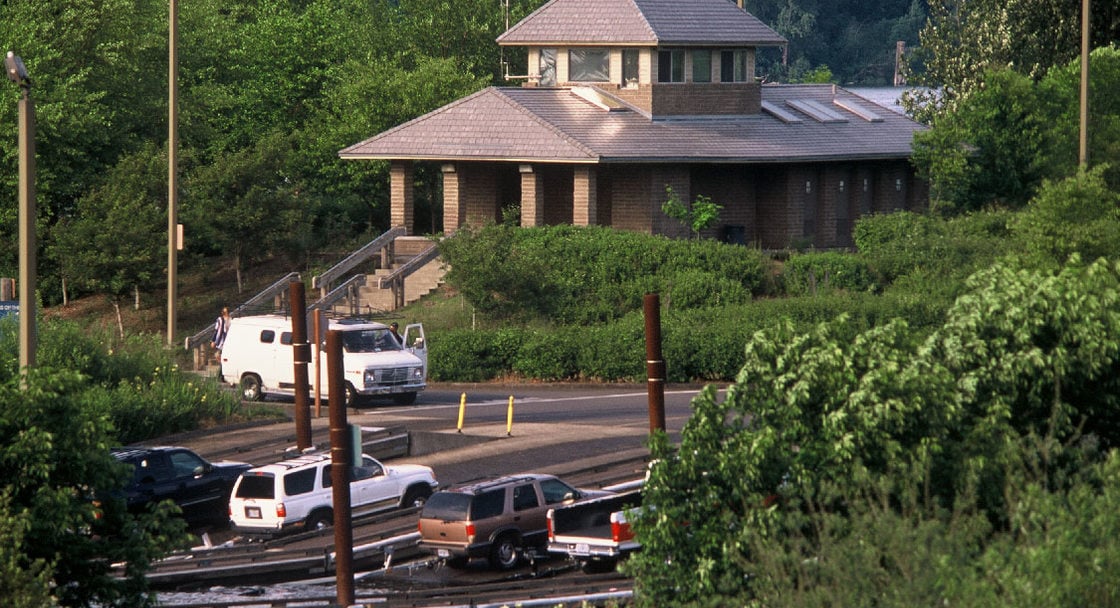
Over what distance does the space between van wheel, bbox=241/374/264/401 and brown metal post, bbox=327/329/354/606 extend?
596 inches

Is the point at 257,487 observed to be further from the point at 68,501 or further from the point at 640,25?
the point at 640,25

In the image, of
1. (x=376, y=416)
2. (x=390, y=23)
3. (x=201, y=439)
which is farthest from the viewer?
(x=390, y=23)

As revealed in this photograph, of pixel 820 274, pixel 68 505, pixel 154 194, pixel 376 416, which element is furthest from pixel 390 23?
pixel 68 505

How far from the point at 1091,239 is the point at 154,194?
101 feet

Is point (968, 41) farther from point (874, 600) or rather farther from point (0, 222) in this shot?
point (874, 600)

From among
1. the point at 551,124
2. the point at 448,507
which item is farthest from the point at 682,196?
the point at 448,507

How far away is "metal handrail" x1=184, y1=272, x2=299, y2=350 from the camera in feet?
155

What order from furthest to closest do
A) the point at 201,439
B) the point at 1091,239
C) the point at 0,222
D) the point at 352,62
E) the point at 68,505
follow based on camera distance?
the point at 352,62, the point at 0,222, the point at 1091,239, the point at 201,439, the point at 68,505

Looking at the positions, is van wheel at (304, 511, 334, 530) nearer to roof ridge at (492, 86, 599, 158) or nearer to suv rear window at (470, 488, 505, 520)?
suv rear window at (470, 488, 505, 520)

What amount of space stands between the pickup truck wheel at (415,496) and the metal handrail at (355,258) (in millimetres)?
22009

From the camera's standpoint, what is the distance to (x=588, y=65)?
5581cm

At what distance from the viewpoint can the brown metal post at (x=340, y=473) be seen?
2175 cm

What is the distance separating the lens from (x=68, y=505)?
1633 cm

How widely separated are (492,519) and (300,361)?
24.2 feet
